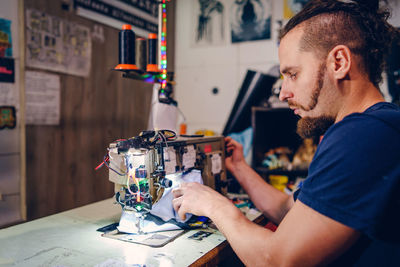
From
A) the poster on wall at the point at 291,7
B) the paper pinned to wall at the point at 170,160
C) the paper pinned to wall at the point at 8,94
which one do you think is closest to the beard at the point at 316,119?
the paper pinned to wall at the point at 170,160

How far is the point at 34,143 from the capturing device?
225 cm

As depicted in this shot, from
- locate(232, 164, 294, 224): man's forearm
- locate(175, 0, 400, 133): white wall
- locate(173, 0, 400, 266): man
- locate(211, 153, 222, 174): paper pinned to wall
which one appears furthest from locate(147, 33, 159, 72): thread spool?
locate(175, 0, 400, 133): white wall

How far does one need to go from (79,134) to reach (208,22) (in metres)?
1.76

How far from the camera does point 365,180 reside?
0.82 metres

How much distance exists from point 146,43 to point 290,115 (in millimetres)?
1498

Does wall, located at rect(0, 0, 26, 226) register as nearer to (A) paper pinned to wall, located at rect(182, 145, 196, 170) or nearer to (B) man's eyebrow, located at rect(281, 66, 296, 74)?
(A) paper pinned to wall, located at rect(182, 145, 196, 170)

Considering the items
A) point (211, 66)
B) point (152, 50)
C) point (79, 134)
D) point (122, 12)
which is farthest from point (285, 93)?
point (211, 66)

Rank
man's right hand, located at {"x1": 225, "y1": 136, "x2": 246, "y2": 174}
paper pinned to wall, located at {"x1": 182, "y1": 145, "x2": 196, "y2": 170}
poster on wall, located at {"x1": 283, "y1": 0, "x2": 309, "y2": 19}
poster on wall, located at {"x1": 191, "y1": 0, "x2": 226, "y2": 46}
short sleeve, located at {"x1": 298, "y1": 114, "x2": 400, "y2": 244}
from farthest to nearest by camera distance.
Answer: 1. poster on wall, located at {"x1": 191, "y1": 0, "x2": 226, "y2": 46}
2. poster on wall, located at {"x1": 283, "y1": 0, "x2": 309, "y2": 19}
3. man's right hand, located at {"x1": 225, "y1": 136, "x2": 246, "y2": 174}
4. paper pinned to wall, located at {"x1": 182, "y1": 145, "x2": 196, "y2": 170}
5. short sleeve, located at {"x1": 298, "y1": 114, "x2": 400, "y2": 244}

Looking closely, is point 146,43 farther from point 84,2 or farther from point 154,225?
point 84,2

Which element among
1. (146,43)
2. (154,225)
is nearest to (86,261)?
(154,225)

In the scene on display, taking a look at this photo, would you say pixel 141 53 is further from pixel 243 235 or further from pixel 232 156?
pixel 243 235

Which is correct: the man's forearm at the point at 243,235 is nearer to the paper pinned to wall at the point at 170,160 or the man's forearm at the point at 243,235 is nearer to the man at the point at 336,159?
the man at the point at 336,159

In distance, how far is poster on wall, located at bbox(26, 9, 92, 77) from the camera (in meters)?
2.17

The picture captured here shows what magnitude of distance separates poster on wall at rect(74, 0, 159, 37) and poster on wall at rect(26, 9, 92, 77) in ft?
0.49
